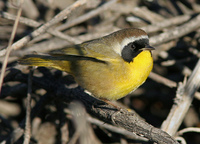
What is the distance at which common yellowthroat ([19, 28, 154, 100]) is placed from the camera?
311 centimetres

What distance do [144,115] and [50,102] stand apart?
1.75 meters

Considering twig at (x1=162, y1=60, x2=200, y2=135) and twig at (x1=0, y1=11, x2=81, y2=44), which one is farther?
twig at (x1=0, y1=11, x2=81, y2=44)

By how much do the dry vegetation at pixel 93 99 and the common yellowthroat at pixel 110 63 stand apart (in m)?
0.26

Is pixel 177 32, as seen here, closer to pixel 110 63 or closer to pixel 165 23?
pixel 165 23

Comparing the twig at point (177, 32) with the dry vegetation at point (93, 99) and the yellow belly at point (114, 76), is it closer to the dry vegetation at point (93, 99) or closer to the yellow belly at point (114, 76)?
the dry vegetation at point (93, 99)

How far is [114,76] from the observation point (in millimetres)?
3094

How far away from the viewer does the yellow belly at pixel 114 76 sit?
3.09 meters

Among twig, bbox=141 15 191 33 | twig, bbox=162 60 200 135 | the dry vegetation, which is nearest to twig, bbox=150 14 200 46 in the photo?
the dry vegetation

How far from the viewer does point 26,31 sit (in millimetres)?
5023

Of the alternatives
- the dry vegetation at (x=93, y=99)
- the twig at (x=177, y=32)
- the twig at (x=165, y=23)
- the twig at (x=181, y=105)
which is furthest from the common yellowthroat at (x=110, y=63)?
the twig at (x=165, y=23)

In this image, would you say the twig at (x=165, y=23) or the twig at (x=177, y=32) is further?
the twig at (x=165, y=23)

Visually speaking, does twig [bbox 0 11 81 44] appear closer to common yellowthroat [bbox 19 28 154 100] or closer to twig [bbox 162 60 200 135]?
common yellowthroat [bbox 19 28 154 100]

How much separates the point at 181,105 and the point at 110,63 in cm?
107

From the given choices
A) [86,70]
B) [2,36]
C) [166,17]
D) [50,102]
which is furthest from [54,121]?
[166,17]
